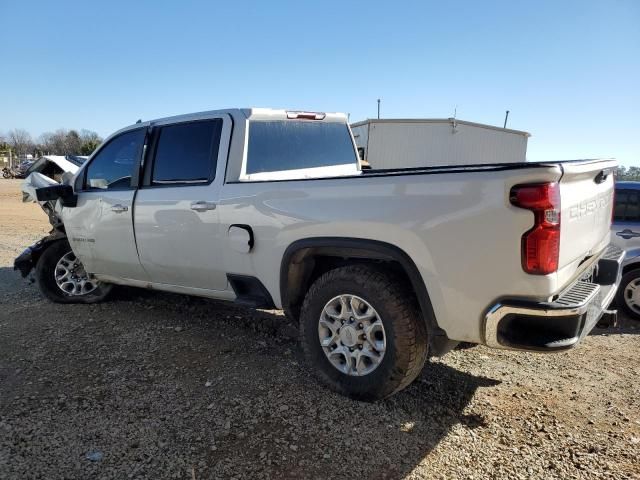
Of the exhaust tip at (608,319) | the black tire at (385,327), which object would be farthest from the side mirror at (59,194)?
the exhaust tip at (608,319)

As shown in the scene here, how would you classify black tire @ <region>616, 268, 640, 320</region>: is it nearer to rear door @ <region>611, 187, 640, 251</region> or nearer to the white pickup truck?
rear door @ <region>611, 187, 640, 251</region>

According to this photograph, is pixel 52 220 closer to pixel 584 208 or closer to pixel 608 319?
pixel 584 208

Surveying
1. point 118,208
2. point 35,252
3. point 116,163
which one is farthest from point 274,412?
point 35,252

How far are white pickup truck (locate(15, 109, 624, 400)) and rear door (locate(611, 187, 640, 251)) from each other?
2.01m

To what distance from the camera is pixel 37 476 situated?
7.97 ft

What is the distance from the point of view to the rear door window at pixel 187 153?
3.95 metres

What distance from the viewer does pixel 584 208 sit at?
2.81 metres

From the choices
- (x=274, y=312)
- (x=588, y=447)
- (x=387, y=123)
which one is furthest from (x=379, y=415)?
(x=387, y=123)

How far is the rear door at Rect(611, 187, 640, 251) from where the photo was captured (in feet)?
17.9

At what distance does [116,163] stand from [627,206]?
18.7 ft

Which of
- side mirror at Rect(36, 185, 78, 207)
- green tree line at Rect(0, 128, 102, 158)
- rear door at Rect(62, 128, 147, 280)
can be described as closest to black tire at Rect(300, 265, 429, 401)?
rear door at Rect(62, 128, 147, 280)

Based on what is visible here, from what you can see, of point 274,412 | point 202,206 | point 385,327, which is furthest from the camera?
point 202,206

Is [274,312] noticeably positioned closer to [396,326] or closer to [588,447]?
[396,326]

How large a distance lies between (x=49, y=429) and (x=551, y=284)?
299 centimetres
